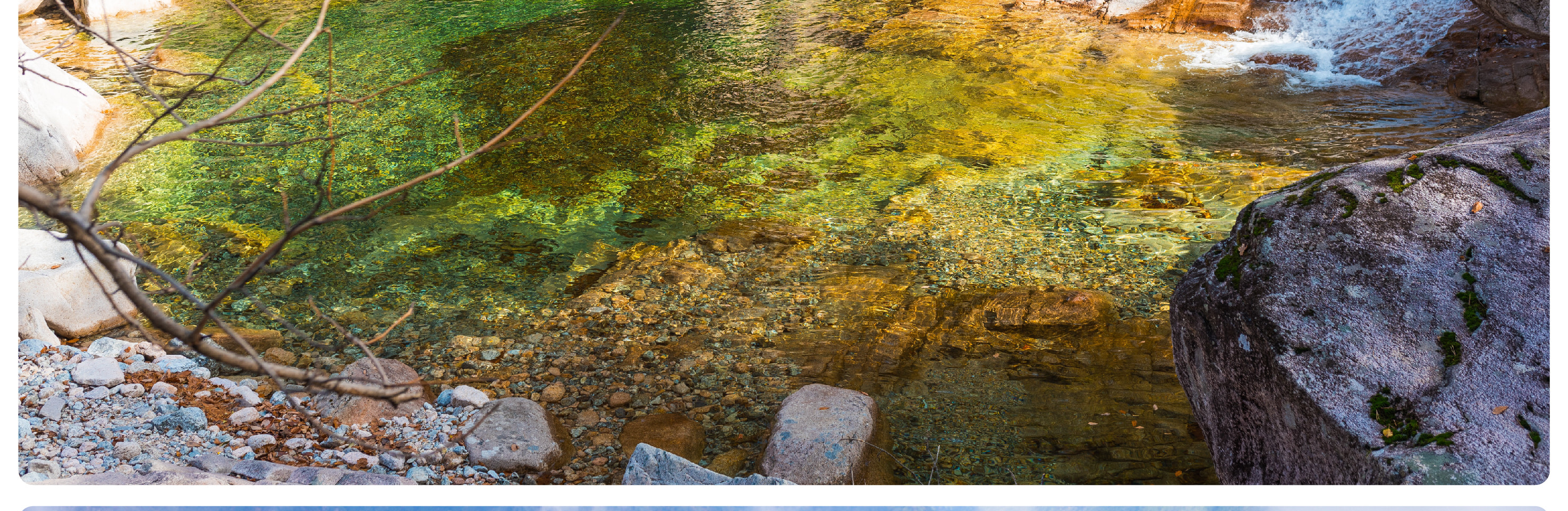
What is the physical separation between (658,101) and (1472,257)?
4186 millimetres

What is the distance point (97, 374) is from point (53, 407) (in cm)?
21

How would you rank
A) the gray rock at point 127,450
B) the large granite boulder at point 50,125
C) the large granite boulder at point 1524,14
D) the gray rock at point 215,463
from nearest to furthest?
1. the gray rock at point 215,463
2. the gray rock at point 127,450
3. the large granite boulder at point 1524,14
4. the large granite boulder at point 50,125

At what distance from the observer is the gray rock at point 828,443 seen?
2.08 m

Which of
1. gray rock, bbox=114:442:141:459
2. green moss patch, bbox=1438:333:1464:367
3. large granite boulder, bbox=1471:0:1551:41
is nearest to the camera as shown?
green moss patch, bbox=1438:333:1464:367

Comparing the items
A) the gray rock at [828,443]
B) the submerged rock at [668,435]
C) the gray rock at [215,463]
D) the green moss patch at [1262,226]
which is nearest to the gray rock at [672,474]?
the gray rock at [828,443]

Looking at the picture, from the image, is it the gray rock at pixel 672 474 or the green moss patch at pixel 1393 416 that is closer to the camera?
the green moss patch at pixel 1393 416

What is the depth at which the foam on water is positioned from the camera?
5086 mm

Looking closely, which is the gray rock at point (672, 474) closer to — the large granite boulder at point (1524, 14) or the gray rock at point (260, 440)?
the gray rock at point (260, 440)

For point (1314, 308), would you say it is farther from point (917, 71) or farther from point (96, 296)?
point (917, 71)

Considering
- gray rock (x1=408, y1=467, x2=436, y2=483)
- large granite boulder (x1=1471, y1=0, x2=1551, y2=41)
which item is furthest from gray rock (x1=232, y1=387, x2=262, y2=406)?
large granite boulder (x1=1471, y1=0, x2=1551, y2=41)

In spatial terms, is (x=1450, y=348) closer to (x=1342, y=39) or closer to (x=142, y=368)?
(x=142, y=368)

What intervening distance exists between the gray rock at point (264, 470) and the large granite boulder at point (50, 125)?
10.3 ft

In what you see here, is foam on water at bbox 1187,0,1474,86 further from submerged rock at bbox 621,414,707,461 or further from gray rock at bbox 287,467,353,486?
gray rock at bbox 287,467,353,486

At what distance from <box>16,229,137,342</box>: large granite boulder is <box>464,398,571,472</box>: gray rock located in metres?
1.29
